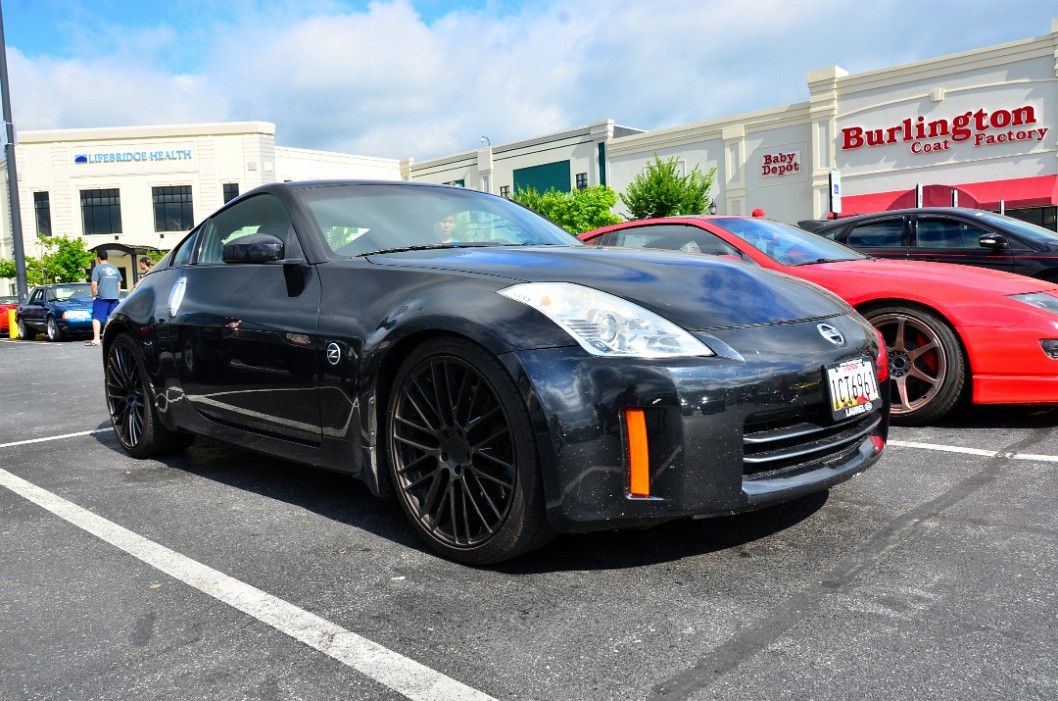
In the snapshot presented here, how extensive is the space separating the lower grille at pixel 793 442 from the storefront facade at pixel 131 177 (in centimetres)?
5083

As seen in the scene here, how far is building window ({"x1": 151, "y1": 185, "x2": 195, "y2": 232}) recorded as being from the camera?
49.9m

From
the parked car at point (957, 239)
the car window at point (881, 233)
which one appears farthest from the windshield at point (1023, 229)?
the car window at point (881, 233)

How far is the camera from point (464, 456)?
2742 mm

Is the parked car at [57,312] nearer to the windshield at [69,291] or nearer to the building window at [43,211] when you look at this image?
the windshield at [69,291]

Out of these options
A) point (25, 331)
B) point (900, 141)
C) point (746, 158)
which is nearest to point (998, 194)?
point (900, 141)

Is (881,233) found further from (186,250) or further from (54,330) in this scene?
(54,330)

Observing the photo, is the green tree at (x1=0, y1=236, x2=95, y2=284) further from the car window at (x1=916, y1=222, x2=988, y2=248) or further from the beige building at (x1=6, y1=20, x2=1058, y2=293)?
the car window at (x1=916, y1=222, x2=988, y2=248)

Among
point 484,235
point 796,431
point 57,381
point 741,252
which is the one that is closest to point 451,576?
point 796,431

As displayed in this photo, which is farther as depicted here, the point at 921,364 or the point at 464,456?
the point at 921,364

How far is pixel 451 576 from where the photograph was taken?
2699 millimetres

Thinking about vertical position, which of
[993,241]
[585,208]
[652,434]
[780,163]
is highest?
[780,163]

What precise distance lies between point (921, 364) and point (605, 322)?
3006 millimetres

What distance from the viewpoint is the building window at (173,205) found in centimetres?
Answer: 4994

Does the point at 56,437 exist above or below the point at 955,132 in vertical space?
below
